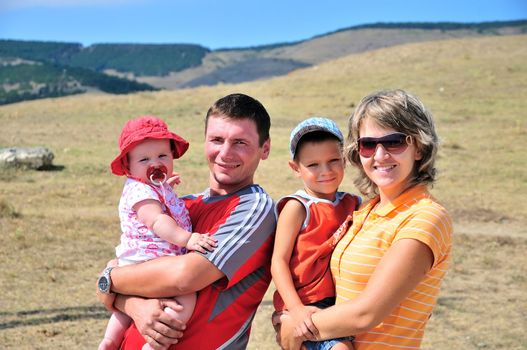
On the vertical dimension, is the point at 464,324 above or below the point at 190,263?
below

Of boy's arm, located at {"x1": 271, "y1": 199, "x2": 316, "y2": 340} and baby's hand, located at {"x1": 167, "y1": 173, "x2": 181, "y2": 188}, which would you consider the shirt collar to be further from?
baby's hand, located at {"x1": 167, "y1": 173, "x2": 181, "y2": 188}

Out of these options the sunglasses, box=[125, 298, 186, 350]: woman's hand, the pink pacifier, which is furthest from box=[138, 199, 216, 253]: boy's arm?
the sunglasses

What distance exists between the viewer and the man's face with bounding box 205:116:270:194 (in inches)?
111

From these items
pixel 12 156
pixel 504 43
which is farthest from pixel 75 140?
pixel 504 43

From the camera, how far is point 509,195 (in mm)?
13195

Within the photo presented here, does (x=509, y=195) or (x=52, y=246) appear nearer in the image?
(x=52, y=246)

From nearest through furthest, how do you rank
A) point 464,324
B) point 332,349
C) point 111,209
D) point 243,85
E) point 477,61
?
point 332,349 → point 464,324 → point 111,209 → point 477,61 → point 243,85

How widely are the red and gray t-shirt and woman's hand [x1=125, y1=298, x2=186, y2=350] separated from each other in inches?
3.1

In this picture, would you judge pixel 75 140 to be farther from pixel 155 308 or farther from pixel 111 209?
pixel 155 308

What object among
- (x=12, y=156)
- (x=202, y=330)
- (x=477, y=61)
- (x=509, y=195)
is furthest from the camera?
(x=477, y=61)

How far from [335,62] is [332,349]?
39871 millimetres

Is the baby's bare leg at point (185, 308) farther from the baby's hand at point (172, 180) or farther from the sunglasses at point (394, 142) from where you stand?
the sunglasses at point (394, 142)

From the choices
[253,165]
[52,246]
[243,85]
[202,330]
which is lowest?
[52,246]

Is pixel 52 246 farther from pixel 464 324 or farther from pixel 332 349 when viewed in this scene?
pixel 332 349
